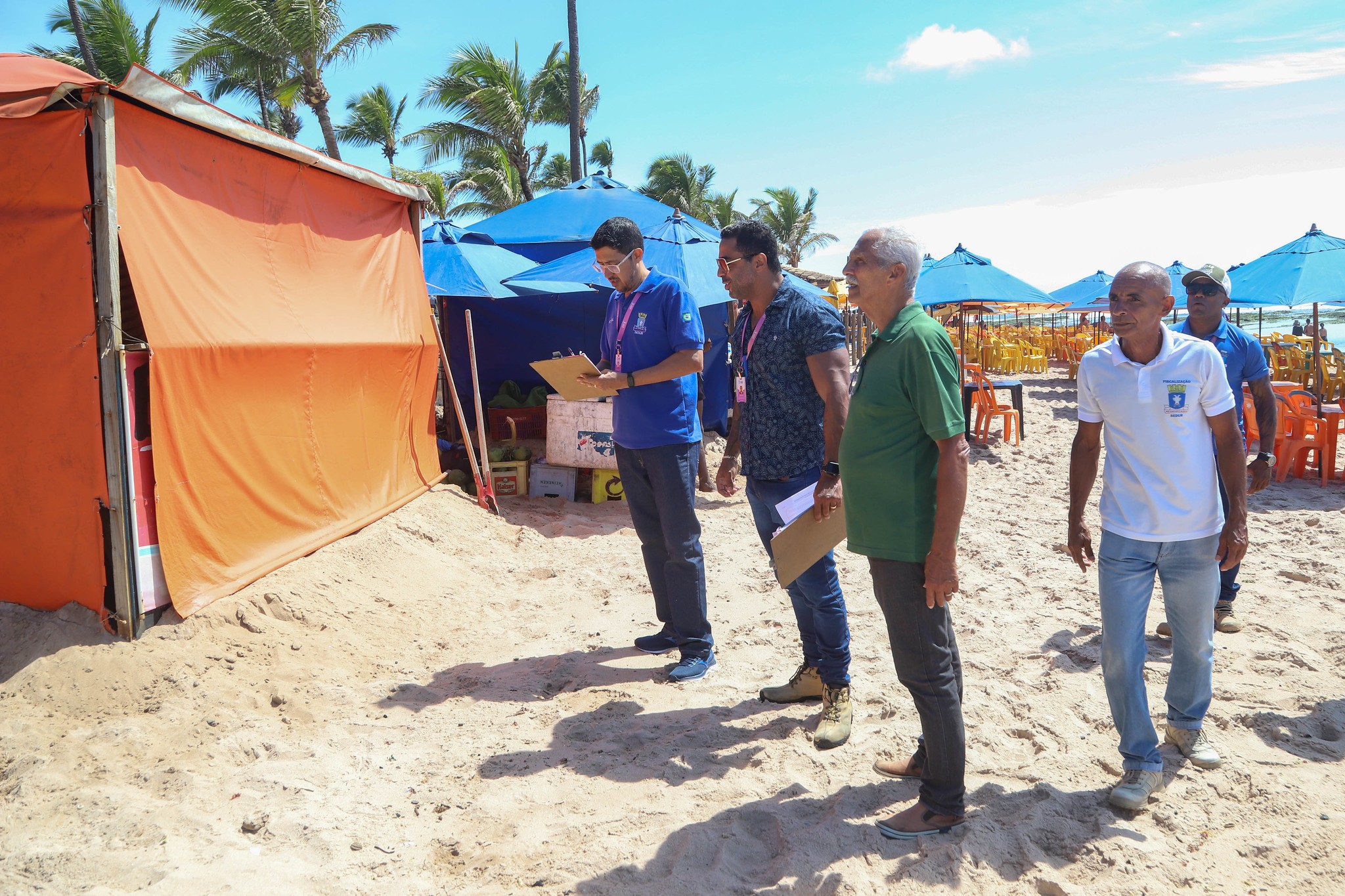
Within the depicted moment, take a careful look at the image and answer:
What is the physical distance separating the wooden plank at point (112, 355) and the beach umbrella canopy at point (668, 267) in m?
4.49

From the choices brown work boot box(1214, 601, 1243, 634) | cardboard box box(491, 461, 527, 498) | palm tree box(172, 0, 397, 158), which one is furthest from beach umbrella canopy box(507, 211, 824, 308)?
palm tree box(172, 0, 397, 158)

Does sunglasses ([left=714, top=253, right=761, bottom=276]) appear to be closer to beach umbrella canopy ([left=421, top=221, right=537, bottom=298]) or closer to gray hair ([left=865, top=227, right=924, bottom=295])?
gray hair ([left=865, top=227, right=924, bottom=295])

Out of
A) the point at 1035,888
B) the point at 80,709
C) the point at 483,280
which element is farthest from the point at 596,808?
the point at 483,280

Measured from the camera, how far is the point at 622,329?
4059 millimetres

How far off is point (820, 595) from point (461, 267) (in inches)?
251

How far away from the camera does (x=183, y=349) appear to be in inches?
168

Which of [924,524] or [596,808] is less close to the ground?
[924,524]

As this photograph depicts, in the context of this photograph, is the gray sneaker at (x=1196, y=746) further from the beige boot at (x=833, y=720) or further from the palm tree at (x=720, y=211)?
the palm tree at (x=720, y=211)

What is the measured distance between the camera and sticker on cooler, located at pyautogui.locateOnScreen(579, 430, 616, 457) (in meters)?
7.77

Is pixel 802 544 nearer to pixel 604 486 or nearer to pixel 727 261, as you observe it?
pixel 727 261

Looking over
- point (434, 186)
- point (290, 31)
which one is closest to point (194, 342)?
point (290, 31)

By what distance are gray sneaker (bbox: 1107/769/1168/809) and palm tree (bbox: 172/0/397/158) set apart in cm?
1956

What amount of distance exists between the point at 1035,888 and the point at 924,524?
3.55 feet

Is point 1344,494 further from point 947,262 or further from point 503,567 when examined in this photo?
point 503,567
